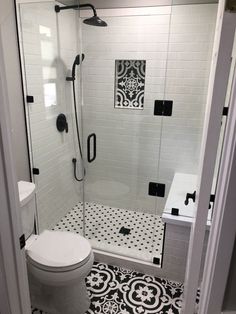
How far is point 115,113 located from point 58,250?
155 centimetres

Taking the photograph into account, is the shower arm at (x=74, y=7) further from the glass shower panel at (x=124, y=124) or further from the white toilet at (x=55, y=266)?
the white toilet at (x=55, y=266)

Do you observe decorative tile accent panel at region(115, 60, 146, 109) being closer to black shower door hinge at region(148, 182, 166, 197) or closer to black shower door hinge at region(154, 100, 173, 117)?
black shower door hinge at region(154, 100, 173, 117)

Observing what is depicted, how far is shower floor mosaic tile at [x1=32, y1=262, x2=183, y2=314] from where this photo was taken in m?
1.72

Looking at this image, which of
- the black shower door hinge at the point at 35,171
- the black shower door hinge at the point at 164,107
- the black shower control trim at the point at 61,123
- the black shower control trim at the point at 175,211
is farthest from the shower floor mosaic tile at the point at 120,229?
the black shower door hinge at the point at 164,107

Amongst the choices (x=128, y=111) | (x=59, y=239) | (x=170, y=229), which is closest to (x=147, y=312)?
(x=170, y=229)

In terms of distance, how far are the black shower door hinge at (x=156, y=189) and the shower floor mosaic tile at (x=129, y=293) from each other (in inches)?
34.8

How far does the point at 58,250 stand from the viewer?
5.31ft

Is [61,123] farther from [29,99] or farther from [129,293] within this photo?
[129,293]

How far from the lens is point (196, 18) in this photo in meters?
2.21

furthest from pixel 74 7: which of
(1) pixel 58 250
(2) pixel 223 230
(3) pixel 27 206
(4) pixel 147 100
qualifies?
(2) pixel 223 230

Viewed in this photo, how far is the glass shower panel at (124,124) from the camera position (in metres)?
2.37

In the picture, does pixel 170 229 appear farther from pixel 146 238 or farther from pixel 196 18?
pixel 196 18

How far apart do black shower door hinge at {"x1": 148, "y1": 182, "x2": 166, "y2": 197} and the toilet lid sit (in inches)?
46.0

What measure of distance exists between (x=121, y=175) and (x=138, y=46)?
137 cm
